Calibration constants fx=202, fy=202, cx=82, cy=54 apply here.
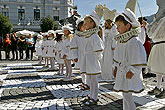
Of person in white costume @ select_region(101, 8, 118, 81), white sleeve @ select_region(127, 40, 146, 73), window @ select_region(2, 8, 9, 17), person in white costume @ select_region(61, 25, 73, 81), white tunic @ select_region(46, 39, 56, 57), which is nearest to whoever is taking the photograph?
white sleeve @ select_region(127, 40, 146, 73)

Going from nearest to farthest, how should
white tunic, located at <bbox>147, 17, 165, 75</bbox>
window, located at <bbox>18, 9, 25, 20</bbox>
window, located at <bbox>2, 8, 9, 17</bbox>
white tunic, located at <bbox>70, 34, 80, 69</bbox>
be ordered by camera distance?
white tunic, located at <bbox>147, 17, 165, 75</bbox>, white tunic, located at <bbox>70, 34, 80, 69</bbox>, window, located at <bbox>2, 8, 9, 17</bbox>, window, located at <bbox>18, 9, 25, 20</bbox>

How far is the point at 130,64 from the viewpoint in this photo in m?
3.53

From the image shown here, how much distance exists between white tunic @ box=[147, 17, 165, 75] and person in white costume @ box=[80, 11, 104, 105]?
125 centimetres

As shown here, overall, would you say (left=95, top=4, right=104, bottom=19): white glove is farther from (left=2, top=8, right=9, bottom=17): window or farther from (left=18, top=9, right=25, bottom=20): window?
(left=2, top=8, right=9, bottom=17): window

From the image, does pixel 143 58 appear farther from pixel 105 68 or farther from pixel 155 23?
pixel 105 68

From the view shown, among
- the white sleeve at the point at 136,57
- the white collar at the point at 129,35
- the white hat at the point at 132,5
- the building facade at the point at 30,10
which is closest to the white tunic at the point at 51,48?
the white hat at the point at 132,5

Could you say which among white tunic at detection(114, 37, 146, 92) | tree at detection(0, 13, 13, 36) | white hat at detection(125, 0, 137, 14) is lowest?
white tunic at detection(114, 37, 146, 92)

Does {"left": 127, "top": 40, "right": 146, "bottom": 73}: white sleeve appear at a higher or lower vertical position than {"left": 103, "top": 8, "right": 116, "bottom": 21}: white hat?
lower

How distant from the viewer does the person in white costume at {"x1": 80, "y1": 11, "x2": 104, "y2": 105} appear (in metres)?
4.80

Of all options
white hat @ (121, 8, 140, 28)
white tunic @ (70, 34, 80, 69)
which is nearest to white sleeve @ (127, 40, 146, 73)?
white hat @ (121, 8, 140, 28)

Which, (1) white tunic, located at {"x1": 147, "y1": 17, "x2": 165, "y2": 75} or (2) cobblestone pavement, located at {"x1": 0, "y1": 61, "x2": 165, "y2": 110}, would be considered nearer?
(1) white tunic, located at {"x1": 147, "y1": 17, "x2": 165, "y2": 75}

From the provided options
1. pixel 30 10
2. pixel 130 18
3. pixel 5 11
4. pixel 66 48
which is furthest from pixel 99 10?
pixel 5 11

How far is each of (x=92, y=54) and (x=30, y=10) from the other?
4305cm

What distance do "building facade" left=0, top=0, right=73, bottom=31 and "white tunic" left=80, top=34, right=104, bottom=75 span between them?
4017cm
